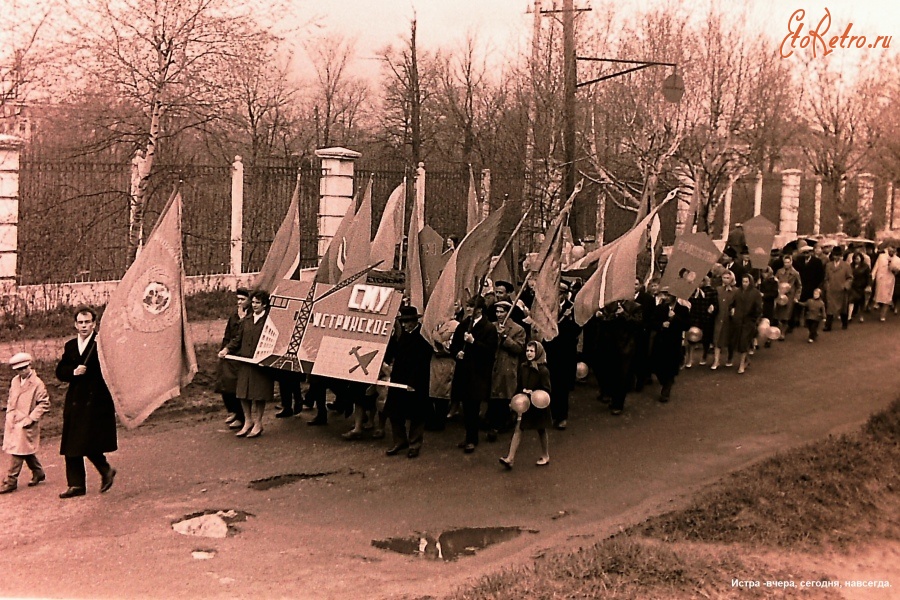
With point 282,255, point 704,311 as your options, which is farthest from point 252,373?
point 704,311

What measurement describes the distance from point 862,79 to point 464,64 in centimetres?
1038

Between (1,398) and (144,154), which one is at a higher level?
(144,154)

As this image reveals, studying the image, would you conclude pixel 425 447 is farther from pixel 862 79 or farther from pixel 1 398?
pixel 862 79

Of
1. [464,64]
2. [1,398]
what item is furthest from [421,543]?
[464,64]

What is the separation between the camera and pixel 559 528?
26.4ft

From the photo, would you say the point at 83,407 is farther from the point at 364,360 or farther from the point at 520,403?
the point at 520,403

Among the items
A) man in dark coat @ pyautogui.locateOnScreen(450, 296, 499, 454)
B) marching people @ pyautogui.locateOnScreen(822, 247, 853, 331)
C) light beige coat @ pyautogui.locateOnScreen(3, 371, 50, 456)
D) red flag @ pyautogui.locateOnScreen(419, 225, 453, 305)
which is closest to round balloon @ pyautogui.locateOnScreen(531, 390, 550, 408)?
man in dark coat @ pyautogui.locateOnScreen(450, 296, 499, 454)

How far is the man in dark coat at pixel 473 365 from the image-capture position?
989 cm

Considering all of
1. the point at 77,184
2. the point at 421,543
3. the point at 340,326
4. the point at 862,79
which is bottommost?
the point at 421,543

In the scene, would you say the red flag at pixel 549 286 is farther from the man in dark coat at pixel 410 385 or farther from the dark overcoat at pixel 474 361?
the man in dark coat at pixel 410 385

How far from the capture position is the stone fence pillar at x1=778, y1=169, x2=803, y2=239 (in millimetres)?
20656

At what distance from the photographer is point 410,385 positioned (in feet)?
31.8

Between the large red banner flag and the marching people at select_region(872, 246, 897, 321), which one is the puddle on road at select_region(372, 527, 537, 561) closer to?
the large red banner flag

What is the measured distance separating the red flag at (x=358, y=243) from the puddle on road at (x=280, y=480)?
2456mm
